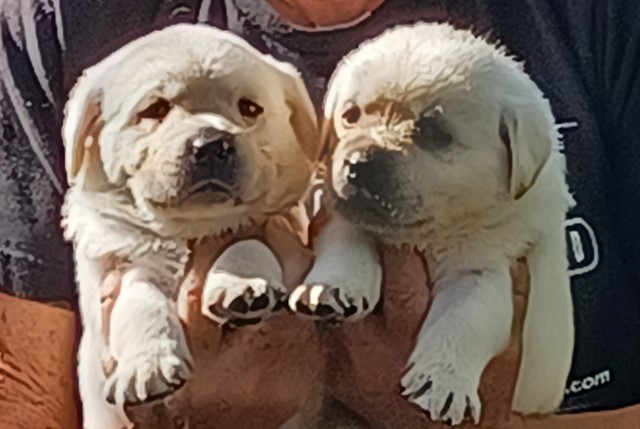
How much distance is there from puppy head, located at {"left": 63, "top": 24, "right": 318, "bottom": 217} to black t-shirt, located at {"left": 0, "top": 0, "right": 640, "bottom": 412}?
36 mm

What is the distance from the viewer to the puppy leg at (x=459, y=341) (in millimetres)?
970

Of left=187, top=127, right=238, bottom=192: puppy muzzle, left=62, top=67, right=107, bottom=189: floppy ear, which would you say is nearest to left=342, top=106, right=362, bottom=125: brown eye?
left=187, top=127, right=238, bottom=192: puppy muzzle

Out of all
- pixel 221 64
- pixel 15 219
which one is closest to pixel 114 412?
pixel 15 219

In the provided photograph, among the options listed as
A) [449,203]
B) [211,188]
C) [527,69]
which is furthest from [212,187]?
[527,69]

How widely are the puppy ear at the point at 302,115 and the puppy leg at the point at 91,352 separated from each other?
22 cm

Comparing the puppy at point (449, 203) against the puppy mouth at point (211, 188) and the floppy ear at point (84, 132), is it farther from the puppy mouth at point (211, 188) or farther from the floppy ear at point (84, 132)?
the floppy ear at point (84, 132)

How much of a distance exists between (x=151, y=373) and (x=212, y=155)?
0.20 metres

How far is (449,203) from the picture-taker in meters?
1.00

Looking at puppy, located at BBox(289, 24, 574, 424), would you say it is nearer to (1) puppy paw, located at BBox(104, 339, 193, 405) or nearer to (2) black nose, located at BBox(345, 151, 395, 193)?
(2) black nose, located at BBox(345, 151, 395, 193)

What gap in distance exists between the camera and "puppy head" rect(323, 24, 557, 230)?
982mm

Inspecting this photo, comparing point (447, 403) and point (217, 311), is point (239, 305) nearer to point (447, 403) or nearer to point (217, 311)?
point (217, 311)

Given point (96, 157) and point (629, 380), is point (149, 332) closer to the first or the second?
point (96, 157)

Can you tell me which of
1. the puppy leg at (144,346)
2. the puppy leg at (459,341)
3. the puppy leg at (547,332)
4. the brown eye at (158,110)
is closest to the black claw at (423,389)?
the puppy leg at (459,341)

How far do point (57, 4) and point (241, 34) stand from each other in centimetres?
19
